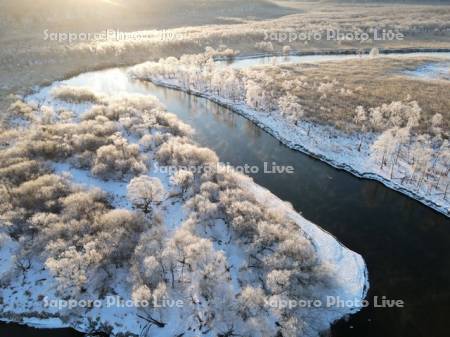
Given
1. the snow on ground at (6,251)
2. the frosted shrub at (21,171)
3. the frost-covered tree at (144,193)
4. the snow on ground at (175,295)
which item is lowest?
the snow on ground at (175,295)

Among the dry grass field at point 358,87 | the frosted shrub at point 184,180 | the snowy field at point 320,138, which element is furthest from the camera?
the dry grass field at point 358,87

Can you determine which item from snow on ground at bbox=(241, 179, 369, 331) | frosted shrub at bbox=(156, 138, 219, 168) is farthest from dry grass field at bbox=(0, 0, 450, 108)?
snow on ground at bbox=(241, 179, 369, 331)

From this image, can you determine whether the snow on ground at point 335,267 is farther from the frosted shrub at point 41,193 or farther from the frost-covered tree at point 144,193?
the frosted shrub at point 41,193

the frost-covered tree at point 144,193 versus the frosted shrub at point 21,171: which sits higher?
the frosted shrub at point 21,171

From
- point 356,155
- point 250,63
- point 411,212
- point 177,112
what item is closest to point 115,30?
point 250,63

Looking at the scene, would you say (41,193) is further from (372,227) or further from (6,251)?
(372,227)

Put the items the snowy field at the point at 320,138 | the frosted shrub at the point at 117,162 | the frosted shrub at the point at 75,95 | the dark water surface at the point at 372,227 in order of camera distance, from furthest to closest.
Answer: the frosted shrub at the point at 75,95
the snowy field at the point at 320,138
the frosted shrub at the point at 117,162
the dark water surface at the point at 372,227

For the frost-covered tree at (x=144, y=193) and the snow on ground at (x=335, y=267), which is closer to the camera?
the snow on ground at (x=335, y=267)

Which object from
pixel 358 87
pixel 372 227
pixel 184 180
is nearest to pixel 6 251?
pixel 184 180

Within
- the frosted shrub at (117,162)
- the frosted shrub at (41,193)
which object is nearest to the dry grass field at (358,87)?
the frosted shrub at (117,162)

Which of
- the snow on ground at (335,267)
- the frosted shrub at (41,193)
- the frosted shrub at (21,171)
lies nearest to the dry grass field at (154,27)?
the frosted shrub at (21,171)

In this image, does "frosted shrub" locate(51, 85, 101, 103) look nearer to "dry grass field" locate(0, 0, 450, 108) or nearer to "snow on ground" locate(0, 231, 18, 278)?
"dry grass field" locate(0, 0, 450, 108)
